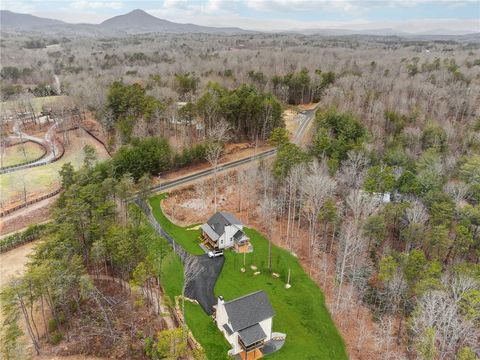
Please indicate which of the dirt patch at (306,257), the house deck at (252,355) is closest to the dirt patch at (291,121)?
the dirt patch at (306,257)

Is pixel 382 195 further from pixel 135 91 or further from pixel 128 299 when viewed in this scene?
pixel 135 91

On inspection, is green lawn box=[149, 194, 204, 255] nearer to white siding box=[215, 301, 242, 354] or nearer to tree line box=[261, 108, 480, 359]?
white siding box=[215, 301, 242, 354]

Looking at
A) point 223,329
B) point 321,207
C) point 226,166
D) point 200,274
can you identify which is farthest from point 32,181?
point 321,207

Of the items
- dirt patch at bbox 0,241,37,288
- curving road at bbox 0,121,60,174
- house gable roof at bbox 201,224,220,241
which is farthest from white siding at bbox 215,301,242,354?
curving road at bbox 0,121,60,174

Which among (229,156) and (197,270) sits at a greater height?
(229,156)

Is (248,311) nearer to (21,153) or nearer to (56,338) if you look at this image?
(56,338)
